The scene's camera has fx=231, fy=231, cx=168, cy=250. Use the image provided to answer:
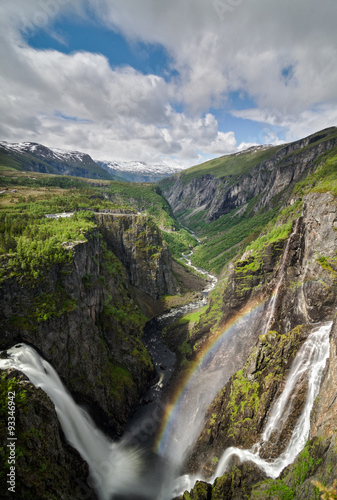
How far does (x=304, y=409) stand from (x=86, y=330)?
3513 centimetres

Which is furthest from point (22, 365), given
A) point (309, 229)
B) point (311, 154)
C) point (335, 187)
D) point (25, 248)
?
point (311, 154)

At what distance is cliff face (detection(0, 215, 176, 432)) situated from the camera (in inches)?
1313

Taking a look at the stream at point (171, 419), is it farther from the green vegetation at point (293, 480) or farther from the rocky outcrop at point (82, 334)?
the rocky outcrop at point (82, 334)

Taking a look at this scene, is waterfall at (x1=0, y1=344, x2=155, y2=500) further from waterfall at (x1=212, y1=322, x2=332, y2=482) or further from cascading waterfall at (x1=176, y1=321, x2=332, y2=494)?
waterfall at (x1=212, y1=322, x2=332, y2=482)

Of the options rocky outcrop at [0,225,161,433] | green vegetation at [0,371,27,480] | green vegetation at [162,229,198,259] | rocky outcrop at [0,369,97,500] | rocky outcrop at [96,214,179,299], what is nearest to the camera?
green vegetation at [0,371,27,480]

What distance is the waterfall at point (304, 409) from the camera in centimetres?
2562

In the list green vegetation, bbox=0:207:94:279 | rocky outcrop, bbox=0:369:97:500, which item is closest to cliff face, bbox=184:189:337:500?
rocky outcrop, bbox=0:369:97:500

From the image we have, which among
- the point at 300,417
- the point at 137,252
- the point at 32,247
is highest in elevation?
the point at 32,247

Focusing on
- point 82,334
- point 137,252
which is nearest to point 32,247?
point 82,334

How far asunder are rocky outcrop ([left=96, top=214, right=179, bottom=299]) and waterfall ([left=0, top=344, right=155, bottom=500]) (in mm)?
58643

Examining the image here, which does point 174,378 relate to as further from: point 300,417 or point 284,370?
point 300,417
